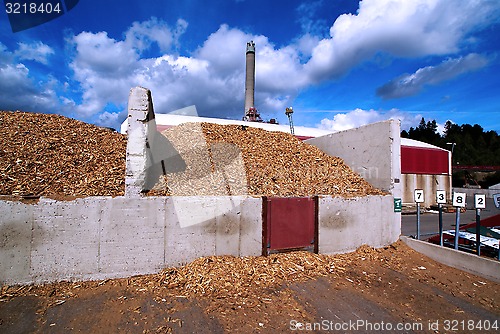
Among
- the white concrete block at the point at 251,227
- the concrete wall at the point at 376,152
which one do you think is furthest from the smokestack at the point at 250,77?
the white concrete block at the point at 251,227

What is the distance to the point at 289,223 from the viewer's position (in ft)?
19.2

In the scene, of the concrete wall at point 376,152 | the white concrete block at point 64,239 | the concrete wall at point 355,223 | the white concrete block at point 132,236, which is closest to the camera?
the white concrete block at point 64,239

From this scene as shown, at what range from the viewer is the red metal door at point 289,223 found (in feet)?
18.5

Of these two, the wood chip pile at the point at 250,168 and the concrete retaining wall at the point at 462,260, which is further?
the wood chip pile at the point at 250,168

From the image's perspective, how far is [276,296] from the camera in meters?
4.32

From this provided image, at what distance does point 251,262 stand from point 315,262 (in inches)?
58.1

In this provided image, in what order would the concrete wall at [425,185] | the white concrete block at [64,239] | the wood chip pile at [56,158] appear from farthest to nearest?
1. the concrete wall at [425,185]
2. the wood chip pile at [56,158]
3. the white concrete block at [64,239]

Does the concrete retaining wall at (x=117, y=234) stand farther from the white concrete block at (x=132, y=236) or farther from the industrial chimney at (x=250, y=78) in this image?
the industrial chimney at (x=250, y=78)

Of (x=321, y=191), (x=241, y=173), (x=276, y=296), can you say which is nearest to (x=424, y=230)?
(x=321, y=191)

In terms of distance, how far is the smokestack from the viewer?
30.0 m

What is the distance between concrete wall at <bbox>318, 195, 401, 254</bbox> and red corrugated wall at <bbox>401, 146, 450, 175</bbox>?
1448 centimetres

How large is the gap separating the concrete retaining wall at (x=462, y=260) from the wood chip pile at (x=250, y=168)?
1781mm

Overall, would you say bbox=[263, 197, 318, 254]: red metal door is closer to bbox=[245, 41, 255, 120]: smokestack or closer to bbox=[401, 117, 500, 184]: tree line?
bbox=[245, 41, 255, 120]: smokestack

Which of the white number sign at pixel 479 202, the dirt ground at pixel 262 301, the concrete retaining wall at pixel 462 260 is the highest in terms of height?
the white number sign at pixel 479 202
